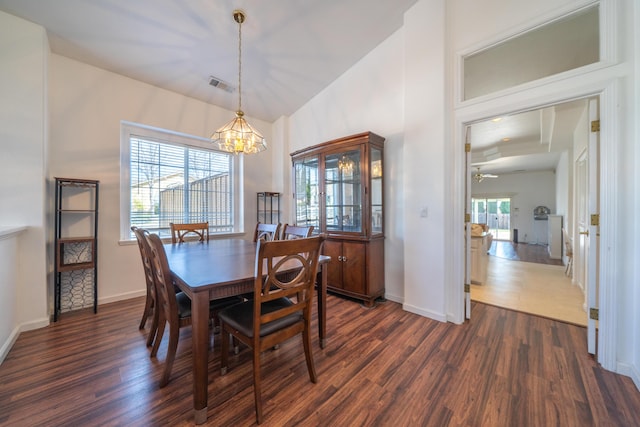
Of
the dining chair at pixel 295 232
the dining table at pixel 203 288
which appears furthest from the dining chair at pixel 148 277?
the dining chair at pixel 295 232

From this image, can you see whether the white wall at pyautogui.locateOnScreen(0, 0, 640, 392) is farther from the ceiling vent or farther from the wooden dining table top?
the wooden dining table top

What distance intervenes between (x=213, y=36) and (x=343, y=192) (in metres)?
2.28

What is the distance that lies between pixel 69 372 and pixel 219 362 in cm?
102

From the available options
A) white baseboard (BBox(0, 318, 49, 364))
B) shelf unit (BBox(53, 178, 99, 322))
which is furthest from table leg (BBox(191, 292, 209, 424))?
shelf unit (BBox(53, 178, 99, 322))

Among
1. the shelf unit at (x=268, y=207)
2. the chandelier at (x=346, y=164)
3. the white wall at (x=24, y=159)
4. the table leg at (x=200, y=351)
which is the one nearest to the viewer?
the table leg at (x=200, y=351)

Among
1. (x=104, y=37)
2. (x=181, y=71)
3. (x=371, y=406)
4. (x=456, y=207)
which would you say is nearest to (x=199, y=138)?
(x=181, y=71)

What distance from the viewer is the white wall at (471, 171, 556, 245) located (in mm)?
8398

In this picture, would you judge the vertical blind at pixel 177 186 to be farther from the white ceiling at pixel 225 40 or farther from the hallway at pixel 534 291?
the hallway at pixel 534 291

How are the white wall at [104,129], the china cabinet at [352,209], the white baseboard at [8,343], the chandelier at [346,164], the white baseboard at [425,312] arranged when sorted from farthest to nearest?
1. the chandelier at [346,164]
2. the china cabinet at [352,209]
3. the white wall at [104,129]
4. the white baseboard at [425,312]
5. the white baseboard at [8,343]

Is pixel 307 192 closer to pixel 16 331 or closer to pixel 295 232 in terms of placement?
pixel 295 232

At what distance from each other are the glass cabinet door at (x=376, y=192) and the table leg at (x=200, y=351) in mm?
2138

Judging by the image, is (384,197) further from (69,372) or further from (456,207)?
(69,372)

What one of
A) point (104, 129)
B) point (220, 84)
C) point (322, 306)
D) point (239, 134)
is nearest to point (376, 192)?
point (322, 306)

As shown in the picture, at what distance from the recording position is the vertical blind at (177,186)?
324 centimetres
